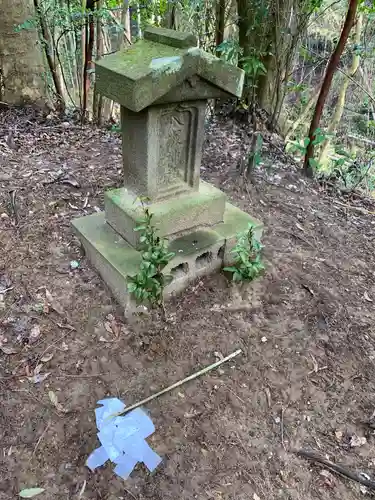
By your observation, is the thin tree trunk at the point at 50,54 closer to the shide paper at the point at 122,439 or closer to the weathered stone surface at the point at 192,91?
the weathered stone surface at the point at 192,91

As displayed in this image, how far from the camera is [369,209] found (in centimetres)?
500

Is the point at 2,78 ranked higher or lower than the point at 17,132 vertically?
higher

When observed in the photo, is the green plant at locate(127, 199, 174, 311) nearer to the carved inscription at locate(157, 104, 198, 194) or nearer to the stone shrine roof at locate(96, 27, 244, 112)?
the carved inscription at locate(157, 104, 198, 194)

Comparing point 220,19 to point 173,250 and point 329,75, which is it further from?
point 173,250

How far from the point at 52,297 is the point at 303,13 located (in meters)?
4.75

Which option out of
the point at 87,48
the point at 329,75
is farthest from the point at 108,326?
the point at 87,48

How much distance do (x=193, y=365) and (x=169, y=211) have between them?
106cm

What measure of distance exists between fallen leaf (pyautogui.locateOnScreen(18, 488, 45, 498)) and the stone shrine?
3.89 ft

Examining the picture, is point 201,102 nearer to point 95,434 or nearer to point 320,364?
point 320,364

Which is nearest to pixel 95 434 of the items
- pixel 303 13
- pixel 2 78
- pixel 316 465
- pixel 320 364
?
pixel 316 465

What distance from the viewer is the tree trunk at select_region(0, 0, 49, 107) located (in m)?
5.11

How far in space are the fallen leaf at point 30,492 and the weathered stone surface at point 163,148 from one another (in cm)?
185

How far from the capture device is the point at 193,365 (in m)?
2.77

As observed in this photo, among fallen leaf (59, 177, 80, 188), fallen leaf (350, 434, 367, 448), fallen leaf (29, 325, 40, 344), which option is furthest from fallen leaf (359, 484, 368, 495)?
fallen leaf (59, 177, 80, 188)
